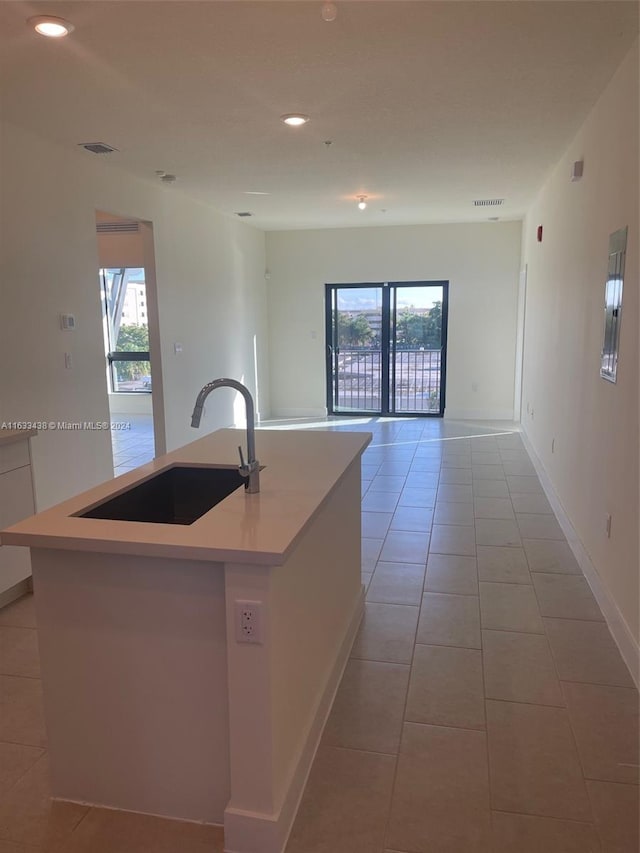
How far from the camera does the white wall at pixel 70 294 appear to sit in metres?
3.73

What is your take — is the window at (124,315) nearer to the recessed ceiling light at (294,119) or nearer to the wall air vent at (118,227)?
the wall air vent at (118,227)

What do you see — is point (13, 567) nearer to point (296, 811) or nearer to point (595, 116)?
point (296, 811)

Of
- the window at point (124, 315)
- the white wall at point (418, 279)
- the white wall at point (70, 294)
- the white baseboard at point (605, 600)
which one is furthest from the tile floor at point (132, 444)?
the white baseboard at point (605, 600)

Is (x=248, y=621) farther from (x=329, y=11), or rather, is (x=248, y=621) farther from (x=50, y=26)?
(x=50, y=26)

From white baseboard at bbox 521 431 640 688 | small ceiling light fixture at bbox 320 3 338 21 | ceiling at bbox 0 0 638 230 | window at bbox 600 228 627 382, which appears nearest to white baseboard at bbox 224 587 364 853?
white baseboard at bbox 521 431 640 688

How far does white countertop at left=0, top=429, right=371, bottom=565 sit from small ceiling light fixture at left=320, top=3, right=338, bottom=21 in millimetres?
1649

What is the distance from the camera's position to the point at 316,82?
9.99 ft

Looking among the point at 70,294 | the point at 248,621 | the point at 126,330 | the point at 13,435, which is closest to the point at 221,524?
the point at 248,621

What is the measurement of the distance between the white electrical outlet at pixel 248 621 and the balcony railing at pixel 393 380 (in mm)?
7321

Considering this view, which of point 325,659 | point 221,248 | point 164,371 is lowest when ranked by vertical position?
point 325,659

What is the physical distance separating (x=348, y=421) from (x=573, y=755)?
649 centimetres

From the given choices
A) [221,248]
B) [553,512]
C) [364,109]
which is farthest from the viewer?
[221,248]

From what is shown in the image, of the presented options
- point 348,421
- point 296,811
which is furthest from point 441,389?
point 296,811

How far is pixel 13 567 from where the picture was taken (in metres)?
3.16
